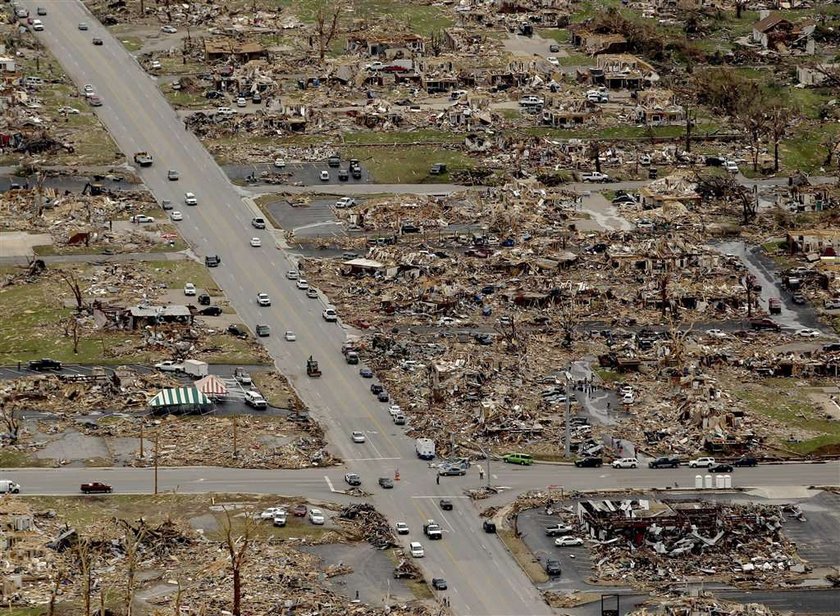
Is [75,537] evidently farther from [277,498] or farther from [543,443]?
[543,443]

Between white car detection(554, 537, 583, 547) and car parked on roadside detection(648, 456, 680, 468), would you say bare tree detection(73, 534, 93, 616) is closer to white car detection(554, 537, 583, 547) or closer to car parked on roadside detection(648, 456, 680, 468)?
white car detection(554, 537, 583, 547)

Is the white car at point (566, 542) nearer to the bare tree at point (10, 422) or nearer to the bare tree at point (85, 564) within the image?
the bare tree at point (85, 564)

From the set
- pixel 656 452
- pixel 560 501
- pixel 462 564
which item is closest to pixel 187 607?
pixel 462 564

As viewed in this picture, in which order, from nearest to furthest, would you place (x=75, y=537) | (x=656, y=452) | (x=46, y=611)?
(x=46, y=611) < (x=75, y=537) < (x=656, y=452)

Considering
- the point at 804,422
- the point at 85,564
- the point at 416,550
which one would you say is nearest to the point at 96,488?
Result: the point at 85,564

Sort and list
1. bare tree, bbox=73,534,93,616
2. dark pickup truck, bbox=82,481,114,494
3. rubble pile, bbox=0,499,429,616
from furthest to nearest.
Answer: dark pickup truck, bbox=82,481,114,494 < rubble pile, bbox=0,499,429,616 < bare tree, bbox=73,534,93,616

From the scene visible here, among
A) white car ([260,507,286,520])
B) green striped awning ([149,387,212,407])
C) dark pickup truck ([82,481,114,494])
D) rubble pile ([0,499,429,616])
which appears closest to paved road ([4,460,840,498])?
dark pickup truck ([82,481,114,494])
